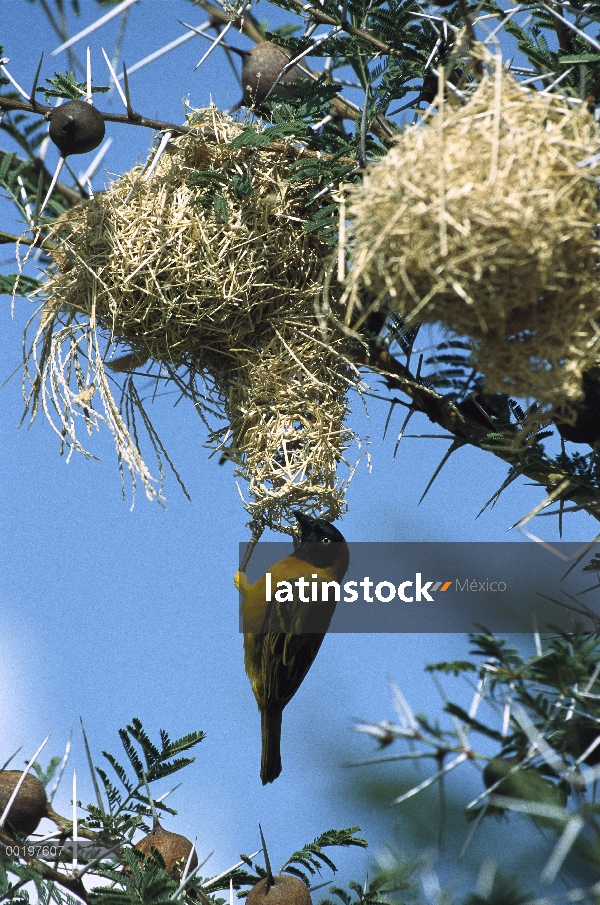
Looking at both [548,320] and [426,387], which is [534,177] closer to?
[548,320]

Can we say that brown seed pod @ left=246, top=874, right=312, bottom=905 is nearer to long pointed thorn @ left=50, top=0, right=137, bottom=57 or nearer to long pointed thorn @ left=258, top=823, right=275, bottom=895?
long pointed thorn @ left=258, top=823, right=275, bottom=895

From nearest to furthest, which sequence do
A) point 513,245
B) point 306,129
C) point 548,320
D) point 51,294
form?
point 513,245 → point 548,320 → point 306,129 → point 51,294

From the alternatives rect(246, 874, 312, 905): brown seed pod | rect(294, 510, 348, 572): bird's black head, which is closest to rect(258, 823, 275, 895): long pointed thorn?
rect(246, 874, 312, 905): brown seed pod

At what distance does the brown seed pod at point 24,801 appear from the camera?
2570 millimetres

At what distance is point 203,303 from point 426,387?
68 centimetres

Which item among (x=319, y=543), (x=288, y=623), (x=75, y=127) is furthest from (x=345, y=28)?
(x=288, y=623)

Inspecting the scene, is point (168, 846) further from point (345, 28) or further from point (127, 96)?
point (345, 28)

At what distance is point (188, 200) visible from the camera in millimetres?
2875

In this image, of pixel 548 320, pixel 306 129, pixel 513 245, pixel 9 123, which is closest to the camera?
pixel 513 245

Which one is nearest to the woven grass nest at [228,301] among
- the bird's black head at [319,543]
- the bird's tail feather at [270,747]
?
the bird's black head at [319,543]

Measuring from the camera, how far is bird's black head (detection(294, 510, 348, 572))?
304 cm

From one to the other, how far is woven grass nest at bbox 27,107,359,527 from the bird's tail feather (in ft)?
2.36

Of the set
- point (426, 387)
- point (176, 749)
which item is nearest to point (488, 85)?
point (426, 387)

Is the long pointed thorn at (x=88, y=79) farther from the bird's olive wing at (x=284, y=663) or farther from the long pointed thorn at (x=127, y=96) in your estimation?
the bird's olive wing at (x=284, y=663)
